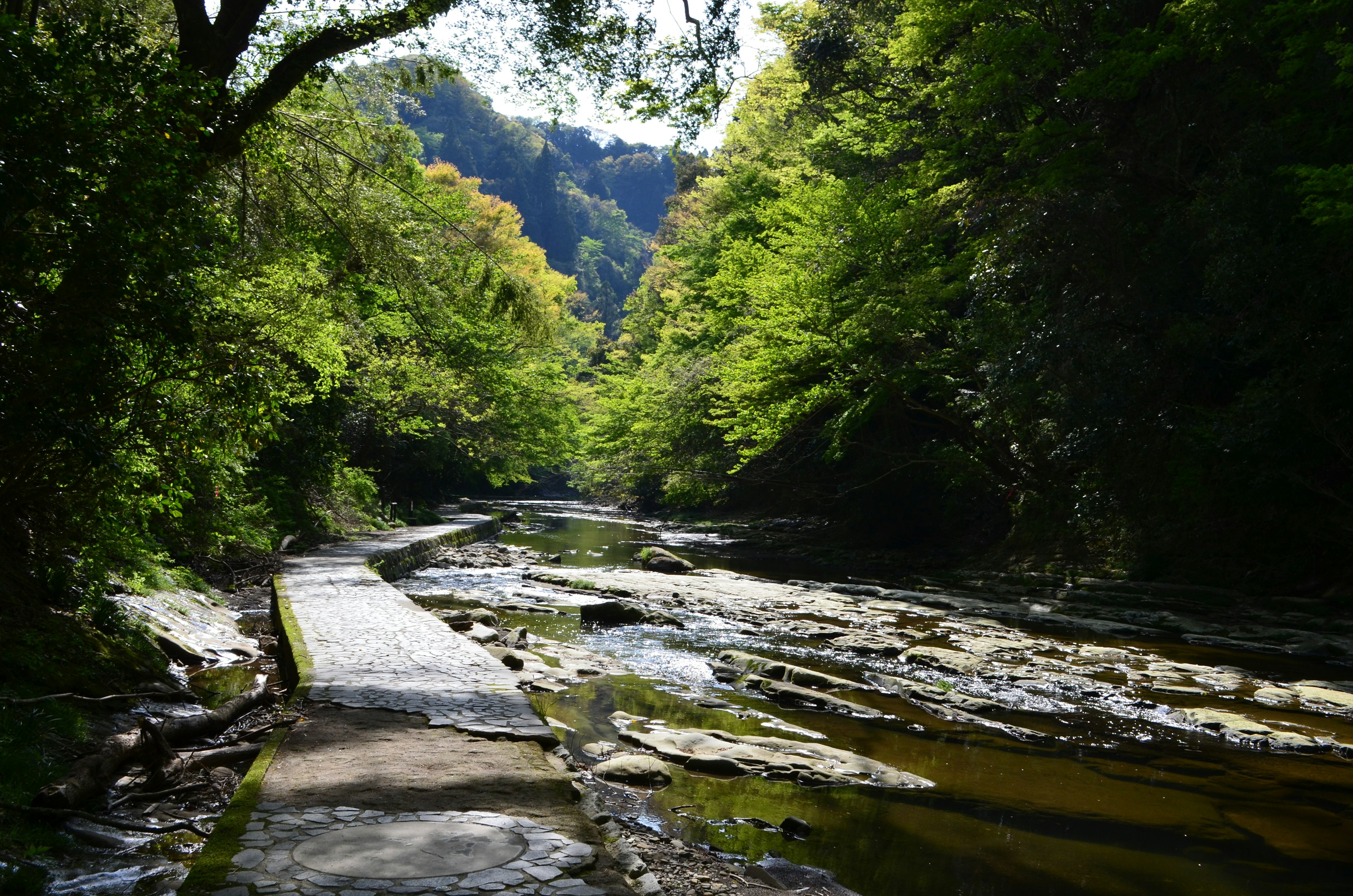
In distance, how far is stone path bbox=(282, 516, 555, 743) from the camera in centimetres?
524

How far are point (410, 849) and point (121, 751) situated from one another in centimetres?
225

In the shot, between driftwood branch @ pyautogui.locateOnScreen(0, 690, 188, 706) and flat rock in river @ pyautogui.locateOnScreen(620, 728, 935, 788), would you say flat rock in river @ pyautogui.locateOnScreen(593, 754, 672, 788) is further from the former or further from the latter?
driftwood branch @ pyautogui.locateOnScreen(0, 690, 188, 706)

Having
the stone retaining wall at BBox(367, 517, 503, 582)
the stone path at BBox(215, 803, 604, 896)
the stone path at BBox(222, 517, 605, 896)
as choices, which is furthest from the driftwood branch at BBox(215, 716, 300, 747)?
the stone retaining wall at BBox(367, 517, 503, 582)

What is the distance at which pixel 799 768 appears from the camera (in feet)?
18.9

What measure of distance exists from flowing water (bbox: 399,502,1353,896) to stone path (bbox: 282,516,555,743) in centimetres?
79

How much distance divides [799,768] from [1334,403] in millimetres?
10580

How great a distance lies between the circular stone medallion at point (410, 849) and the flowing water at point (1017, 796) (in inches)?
64.8

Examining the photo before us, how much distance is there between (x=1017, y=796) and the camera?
5688mm

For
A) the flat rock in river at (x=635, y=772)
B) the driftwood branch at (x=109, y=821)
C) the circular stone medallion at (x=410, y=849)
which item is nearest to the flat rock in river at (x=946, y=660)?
the flat rock in river at (x=635, y=772)

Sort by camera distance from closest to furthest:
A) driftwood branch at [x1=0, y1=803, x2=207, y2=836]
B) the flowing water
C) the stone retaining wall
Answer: driftwood branch at [x1=0, y1=803, x2=207, y2=836] < the flowing water < the stone retaining wall

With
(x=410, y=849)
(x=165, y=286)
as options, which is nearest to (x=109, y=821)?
(x=410, y=849)

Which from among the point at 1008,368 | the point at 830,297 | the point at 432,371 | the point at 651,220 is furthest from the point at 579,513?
the point at 651,220

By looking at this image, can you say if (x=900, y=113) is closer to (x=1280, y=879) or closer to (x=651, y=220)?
(x=1280, y=879)

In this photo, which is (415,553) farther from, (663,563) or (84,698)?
(84,698)
